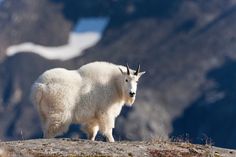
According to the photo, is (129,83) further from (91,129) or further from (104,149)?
(104,149)

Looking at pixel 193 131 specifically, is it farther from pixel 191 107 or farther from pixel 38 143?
pixel 38 143

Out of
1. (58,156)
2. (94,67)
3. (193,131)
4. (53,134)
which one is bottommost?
(58,156)

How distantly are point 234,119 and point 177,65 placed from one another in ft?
72.0

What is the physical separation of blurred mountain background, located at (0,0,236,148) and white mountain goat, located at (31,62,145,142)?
106766 millimetres

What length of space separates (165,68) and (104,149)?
146925mm

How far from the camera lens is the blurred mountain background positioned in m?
150

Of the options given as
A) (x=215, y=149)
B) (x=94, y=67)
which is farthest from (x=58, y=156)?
(x=94, y=67)

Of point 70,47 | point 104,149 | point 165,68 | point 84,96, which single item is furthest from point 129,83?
point 70,47

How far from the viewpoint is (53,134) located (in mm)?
24062

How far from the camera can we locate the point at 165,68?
167m

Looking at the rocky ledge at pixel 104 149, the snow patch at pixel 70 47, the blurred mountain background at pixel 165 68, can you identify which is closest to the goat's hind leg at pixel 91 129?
the rocky ledge at pixel 104 149

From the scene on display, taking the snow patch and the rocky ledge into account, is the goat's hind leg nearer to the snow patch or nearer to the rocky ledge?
the rocky ledge

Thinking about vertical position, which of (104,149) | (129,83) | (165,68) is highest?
(165,68)

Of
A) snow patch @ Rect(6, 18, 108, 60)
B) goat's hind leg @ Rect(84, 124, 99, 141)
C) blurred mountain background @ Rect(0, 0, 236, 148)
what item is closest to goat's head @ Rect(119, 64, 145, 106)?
goat's hind leg @ Rect(84, 124, 99, 141)
